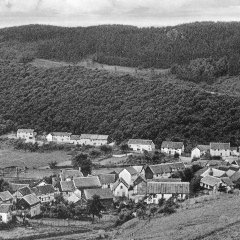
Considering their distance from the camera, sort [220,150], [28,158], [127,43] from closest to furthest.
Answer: [220,150], [28,158], [127,43]

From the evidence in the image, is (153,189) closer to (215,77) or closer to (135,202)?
(135,202)

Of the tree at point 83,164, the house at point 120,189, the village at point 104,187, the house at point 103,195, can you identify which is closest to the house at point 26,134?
the tree at point 83,164

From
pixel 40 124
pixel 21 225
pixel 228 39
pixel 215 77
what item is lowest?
pixel 21 225

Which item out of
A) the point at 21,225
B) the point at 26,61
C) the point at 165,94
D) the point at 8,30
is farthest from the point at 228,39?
the point at 21,225

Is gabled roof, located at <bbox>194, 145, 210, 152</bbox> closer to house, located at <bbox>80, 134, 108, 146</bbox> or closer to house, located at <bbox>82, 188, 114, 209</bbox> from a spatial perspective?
house, located at <bbox>80, 134, 108, 146</bbox>

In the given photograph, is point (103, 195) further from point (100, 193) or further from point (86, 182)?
point (86, 182)

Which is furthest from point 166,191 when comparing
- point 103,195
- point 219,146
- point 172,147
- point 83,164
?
point 172,147

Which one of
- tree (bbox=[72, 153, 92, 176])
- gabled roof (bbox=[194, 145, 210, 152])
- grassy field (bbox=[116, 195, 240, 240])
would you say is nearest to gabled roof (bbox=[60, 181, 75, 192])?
tree (bbox=[72, 153, 92, 176])
